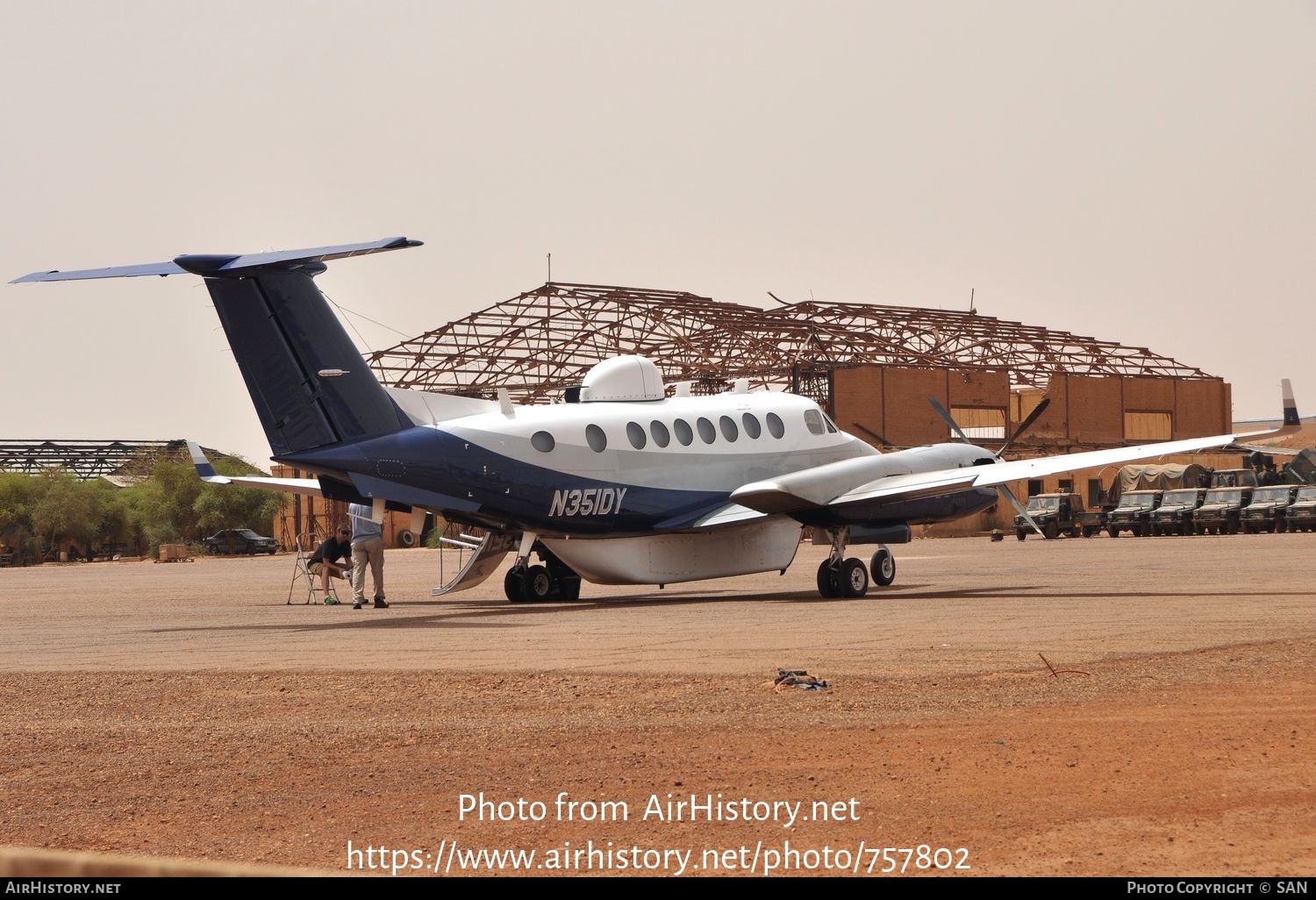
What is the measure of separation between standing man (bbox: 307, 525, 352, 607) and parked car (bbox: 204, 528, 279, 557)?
2087 inches

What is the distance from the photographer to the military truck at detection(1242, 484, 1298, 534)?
5659cm

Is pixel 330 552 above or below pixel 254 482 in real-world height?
below

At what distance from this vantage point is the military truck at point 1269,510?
186ft

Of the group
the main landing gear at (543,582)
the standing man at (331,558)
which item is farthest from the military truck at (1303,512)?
the standing man at (331,558)

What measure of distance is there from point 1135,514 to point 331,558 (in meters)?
41.4

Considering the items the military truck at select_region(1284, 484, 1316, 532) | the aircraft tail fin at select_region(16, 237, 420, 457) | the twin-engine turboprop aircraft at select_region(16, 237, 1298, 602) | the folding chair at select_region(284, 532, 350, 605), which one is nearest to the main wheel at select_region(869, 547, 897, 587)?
the twin-engine turboprop aircraft at select_region(16, 237, 1298, 602)

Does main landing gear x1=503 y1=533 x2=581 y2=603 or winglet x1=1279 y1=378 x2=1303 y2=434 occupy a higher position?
winglet x1=1279 y1=378 x2=1303 y2=434

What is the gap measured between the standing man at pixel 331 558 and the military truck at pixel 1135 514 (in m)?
40.3

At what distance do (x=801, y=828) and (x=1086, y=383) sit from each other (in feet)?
249

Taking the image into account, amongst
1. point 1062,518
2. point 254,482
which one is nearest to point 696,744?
point 254,482

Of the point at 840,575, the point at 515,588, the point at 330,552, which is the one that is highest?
the point at 330,552

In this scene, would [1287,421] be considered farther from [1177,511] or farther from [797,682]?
[1177,511]

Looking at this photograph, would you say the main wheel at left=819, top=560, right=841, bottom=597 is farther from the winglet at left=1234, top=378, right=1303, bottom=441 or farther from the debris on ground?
the debris on ground

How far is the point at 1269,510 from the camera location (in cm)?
5666
